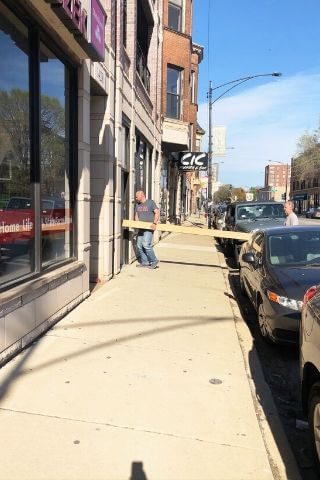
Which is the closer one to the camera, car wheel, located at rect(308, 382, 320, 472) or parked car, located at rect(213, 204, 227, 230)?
car wheel, located at rect(308, 382, 320, 472)

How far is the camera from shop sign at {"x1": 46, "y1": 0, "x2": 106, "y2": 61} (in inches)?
191

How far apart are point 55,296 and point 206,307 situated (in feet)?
8.36

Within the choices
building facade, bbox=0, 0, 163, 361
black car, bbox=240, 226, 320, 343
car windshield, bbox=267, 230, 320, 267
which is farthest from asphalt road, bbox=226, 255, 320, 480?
building facade, bbox=0, 0, 163, 361

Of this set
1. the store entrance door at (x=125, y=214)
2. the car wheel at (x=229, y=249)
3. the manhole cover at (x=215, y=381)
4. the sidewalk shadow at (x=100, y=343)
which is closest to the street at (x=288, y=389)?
the manhole cover at (x=215, y=381)

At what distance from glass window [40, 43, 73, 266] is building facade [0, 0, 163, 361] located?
0.04 feet

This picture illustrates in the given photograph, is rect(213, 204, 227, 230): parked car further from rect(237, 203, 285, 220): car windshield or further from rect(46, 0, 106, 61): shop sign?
rect(46, 0, 106, 61): shop sign

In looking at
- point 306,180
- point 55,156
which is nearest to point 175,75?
point 55,156

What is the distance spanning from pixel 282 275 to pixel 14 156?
3.48 metres

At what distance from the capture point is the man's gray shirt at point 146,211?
34.3ft

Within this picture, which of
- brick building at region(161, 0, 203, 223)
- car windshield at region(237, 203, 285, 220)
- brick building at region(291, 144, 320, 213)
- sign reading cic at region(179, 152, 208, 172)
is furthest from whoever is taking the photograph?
brick building at region(291, 144, 320, 213)

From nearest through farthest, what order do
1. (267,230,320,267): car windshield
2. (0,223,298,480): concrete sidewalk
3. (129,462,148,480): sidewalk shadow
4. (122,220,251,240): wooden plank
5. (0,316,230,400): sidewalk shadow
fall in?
(129,462,148,480): sidewalk shadow → (0,223,298,480): concrete sidewalk → (0,316,230,400): sidewalk shadow → (267,230,320,267): car windshield → (122,220,251,240): wooden plank

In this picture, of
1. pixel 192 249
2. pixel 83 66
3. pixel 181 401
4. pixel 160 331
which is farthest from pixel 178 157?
pixel 181 401

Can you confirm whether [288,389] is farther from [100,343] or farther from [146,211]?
[146,211]

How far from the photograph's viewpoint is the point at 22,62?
508cm
